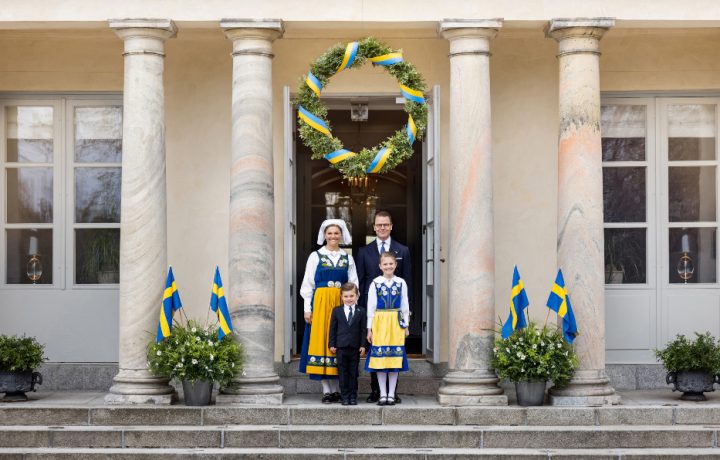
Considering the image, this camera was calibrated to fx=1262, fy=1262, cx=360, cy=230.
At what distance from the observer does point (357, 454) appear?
10789 mm

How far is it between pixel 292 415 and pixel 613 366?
3.76 meters

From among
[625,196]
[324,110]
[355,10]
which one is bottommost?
[625,196]

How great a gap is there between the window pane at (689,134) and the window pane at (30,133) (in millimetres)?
6718

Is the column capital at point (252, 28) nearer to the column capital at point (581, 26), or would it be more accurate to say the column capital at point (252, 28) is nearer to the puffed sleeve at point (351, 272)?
the puffed sleeve at point (351, 272)

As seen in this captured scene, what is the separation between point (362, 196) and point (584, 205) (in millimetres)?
5026

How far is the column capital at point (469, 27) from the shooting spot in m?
11.9

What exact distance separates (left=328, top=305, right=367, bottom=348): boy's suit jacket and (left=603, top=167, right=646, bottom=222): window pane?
3387mm

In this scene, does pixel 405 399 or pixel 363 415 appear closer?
pixel 363 415

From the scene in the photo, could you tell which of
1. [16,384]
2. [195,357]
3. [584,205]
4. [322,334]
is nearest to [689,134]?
[584,205]

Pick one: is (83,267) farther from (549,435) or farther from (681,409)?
(681,409)

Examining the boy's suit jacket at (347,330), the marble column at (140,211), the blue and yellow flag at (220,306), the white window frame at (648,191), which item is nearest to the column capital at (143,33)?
the marble column at (140,211)

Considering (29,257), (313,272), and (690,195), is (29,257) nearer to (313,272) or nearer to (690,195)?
(313,272)

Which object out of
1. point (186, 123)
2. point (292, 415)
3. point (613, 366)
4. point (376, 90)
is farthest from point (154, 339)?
point (613, 366)

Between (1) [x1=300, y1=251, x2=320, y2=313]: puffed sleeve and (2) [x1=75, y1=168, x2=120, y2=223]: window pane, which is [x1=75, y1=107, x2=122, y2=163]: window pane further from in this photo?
(1) [x1=300, y1=251, x2=320, y2=313]: puffed sleeve
